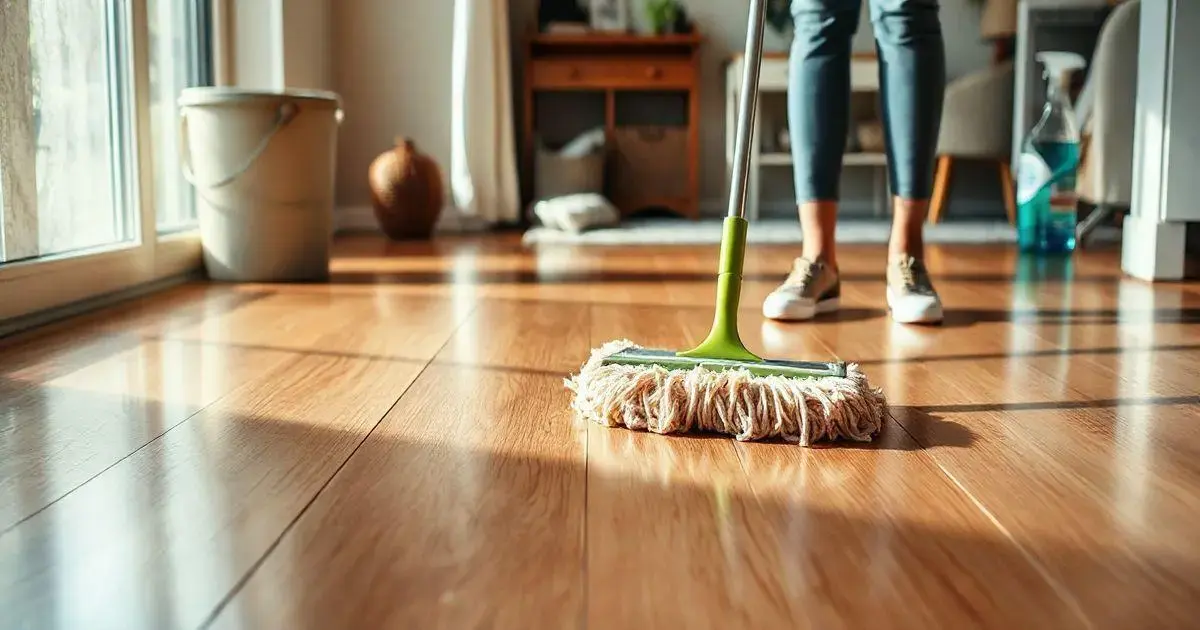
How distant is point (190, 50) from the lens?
264 centimetres

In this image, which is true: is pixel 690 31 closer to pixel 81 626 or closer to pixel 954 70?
pixel 954 70

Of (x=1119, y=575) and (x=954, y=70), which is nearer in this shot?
(x=1119, y=575)

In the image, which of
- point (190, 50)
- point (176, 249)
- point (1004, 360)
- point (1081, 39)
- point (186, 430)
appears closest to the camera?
point (186, 430)

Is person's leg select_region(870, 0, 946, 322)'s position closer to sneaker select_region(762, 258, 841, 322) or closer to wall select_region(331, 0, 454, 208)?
sneaker select_region(762, 258, 841, 322)

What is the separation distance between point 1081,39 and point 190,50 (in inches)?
115

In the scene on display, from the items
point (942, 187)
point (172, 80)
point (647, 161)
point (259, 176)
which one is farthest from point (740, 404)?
point (647, 161)

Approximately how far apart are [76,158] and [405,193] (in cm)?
163

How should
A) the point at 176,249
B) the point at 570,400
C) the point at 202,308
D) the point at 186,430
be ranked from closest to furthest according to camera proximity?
the point at 186,430, the point at 570,400, the point at 202,308, the point at 176,249

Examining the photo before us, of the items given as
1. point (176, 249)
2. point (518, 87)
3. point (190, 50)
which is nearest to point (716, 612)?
point (176, 249)

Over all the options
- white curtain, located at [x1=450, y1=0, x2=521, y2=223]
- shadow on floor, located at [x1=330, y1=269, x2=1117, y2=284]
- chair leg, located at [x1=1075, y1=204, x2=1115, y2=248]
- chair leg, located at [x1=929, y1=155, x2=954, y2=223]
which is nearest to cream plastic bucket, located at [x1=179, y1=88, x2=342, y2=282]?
shadow on floor, located at [x1=330, y1=269, x2=1117, y2=284]

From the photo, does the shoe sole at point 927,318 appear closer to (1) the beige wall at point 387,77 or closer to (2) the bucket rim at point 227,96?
(2) the bucket rim at point 227,96

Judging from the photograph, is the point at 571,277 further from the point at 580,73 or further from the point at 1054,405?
the point at 580,73

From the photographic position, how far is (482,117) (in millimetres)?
3949

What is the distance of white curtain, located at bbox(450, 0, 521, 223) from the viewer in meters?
3.88
